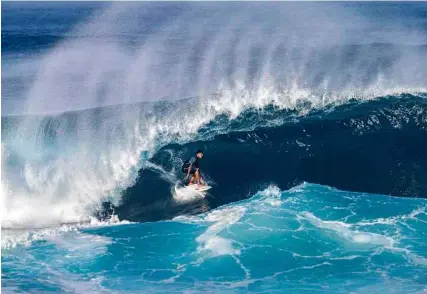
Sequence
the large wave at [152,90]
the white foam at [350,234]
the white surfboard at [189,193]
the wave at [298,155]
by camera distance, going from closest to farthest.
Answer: the white foam at [350,234] → the white surfboard at [189,193] → the wave at [298,155] → the large wave at [152,90]

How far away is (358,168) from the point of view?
88.4 feet

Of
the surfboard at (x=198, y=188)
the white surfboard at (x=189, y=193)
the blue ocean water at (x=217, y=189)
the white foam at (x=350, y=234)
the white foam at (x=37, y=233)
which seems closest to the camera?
the blue ocean water at (x=217, y=189)

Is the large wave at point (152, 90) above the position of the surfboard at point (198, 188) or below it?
above

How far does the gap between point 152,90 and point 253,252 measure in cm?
2447

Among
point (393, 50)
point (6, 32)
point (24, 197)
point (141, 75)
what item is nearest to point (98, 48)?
point (141, 75)

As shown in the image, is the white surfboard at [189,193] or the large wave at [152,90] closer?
the white surfboard at [189,193]

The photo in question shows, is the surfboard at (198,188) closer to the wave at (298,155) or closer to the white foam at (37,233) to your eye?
the wave at (298,155)

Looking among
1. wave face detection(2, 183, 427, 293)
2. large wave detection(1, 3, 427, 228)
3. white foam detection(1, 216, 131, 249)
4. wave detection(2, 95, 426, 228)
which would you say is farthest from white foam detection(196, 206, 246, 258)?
large wave detection(1, 3, 427, 228)

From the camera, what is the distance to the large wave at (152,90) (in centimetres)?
2606

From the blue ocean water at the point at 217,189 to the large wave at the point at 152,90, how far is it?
0.13 m

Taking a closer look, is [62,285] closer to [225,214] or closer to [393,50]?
[225,214]

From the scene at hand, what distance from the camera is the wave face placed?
1898 centimetres

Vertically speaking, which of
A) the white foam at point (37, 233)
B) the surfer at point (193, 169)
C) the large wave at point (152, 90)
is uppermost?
the large wave at point (152, 90)

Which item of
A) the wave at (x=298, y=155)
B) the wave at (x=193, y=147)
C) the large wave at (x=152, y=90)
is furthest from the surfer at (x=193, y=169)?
the large wave at (x=152, y=90)
